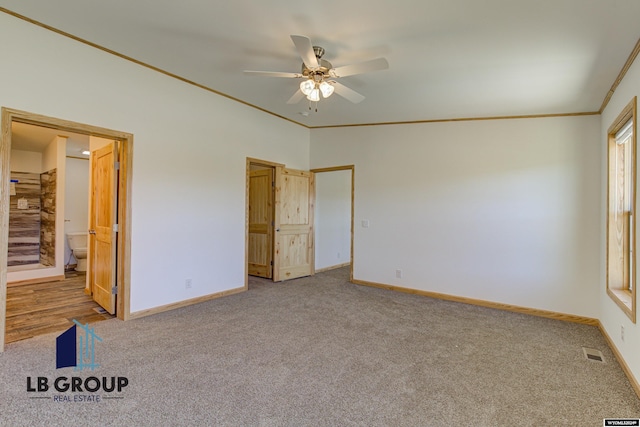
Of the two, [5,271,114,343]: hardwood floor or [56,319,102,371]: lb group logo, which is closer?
[56,319,102,371]: lb group logo

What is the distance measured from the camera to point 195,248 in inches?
162

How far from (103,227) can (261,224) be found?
8.10 feet

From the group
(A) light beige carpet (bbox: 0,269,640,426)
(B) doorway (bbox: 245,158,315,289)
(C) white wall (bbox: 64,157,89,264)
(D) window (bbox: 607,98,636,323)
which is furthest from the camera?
(C) white wall (bbox: 64,157,89,264)

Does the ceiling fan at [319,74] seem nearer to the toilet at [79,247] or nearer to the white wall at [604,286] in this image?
the white wall at [604,286]

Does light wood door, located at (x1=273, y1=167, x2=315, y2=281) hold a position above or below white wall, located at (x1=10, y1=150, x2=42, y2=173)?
below

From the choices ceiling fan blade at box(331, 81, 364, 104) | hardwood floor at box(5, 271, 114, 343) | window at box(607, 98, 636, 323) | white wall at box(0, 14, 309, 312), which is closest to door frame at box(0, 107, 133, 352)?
white wall at box(0, 14, 309, 312)

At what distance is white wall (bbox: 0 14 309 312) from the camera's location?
281cm

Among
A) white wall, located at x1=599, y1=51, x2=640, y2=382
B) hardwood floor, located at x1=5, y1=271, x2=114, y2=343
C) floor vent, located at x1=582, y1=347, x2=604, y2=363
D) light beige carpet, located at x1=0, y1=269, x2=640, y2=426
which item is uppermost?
white wall, located at x1=599, y1=51, x2=640, y2=382

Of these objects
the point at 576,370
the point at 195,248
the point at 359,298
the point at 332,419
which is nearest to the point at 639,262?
the point at 576,370

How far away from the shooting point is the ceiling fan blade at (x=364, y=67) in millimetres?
2479

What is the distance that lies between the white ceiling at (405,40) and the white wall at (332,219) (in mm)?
2948

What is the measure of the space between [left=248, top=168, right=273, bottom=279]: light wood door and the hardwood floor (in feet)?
8.29

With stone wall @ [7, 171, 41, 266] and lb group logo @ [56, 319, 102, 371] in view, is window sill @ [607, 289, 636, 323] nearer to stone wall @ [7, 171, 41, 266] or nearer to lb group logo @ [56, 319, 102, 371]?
lb group logo @ [56, 319, 102, 371]

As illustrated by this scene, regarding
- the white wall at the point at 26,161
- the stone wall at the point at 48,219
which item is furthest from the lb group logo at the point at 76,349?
the white wall at the point at 26,161
